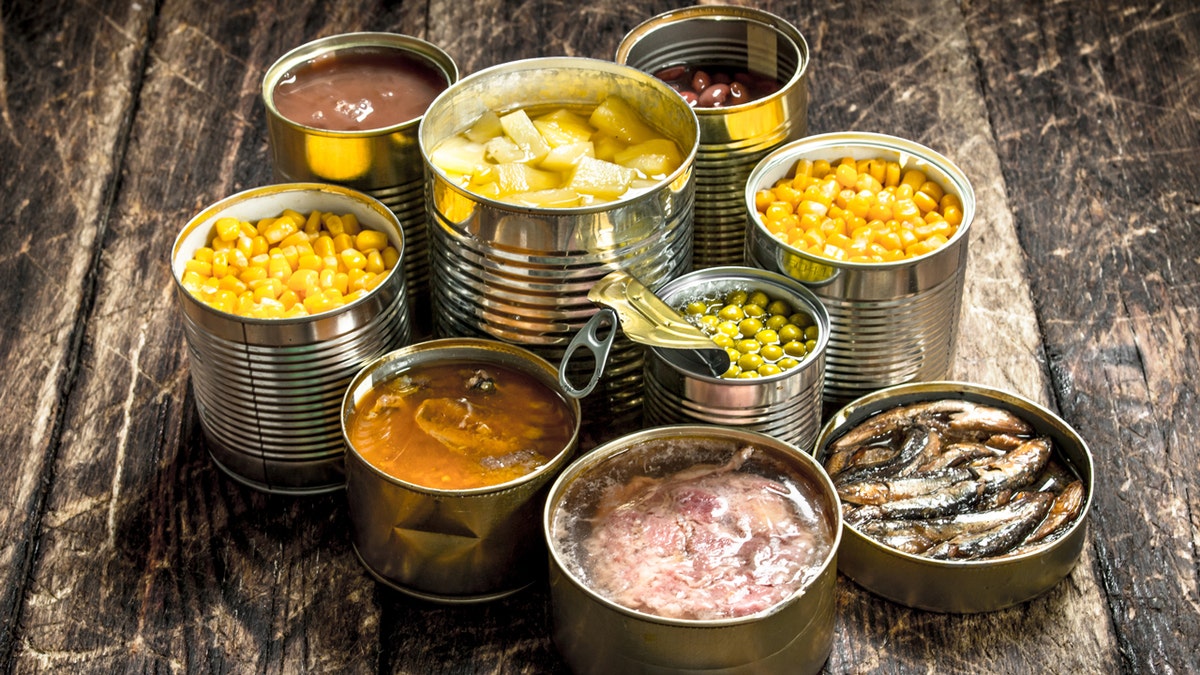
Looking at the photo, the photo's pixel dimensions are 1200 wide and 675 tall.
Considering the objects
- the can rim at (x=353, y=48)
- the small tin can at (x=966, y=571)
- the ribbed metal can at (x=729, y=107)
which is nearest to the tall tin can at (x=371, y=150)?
the can rim at (x=353, y=48)

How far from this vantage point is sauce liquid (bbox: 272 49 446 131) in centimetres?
405

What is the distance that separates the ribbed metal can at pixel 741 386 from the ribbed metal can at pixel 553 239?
4.3 inches

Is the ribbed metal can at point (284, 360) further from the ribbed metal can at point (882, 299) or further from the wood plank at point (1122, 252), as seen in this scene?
the wood plank at point (1122, 252)

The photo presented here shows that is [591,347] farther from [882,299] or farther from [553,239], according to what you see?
[882,299]

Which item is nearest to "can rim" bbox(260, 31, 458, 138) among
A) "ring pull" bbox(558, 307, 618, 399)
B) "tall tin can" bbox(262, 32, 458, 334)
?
"tall tin can" bbox(262, 32, 458, 334)

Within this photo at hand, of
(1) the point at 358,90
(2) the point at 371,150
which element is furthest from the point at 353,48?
(2) the point at 371,150

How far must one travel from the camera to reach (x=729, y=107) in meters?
3.98

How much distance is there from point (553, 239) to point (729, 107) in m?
0.74

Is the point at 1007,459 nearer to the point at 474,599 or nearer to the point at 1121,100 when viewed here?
the point at 474,599

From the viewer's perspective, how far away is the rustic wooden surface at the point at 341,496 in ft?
11.4

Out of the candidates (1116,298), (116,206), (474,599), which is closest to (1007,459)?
(1116,298)

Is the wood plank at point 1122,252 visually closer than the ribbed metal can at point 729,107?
Yes

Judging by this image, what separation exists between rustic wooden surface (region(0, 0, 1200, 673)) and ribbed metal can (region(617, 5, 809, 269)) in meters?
0.68

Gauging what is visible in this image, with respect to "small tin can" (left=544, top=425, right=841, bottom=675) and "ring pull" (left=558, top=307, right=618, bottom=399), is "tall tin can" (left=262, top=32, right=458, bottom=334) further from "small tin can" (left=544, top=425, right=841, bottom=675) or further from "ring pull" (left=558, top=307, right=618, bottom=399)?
"small tin can" (left=544, top=425, right=841, bottom=675)
